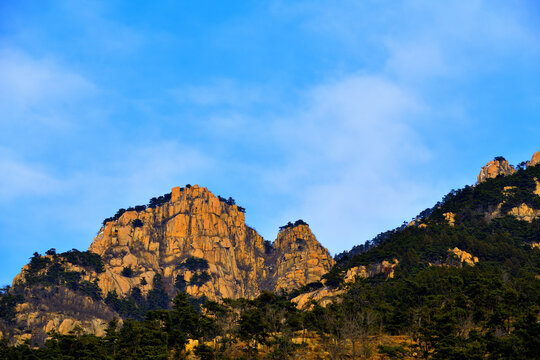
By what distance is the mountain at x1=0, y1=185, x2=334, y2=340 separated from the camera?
122500mm

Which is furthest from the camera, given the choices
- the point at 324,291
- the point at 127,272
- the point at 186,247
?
the point at 186,247

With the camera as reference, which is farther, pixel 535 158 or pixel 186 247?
pixel 186 247

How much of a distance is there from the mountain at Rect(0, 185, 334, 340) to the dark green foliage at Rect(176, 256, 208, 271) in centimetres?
32

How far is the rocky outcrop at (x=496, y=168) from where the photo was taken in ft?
546

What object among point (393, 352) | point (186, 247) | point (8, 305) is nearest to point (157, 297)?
point (186, 247)

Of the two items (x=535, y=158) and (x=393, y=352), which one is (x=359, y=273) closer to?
(x=393, y=352)

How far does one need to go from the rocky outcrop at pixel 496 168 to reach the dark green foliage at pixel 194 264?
97.1m

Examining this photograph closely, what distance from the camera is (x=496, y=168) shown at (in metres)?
167

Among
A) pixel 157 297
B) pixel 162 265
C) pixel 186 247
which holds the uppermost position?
pixel 186 247

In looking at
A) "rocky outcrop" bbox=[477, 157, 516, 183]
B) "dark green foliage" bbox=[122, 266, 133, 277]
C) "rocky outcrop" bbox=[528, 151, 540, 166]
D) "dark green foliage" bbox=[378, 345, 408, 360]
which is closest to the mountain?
"dark green foliage" bbox=[122, 266, 133, 277]

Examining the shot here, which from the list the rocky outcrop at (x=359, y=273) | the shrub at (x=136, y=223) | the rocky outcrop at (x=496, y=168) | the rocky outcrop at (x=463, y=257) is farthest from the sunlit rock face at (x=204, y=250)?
the rocky outcrop at (x=463, y=257)

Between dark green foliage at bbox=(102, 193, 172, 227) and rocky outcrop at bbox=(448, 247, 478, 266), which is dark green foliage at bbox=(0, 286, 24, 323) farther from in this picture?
rocky outcrop at bbox=(448, 247, 478, 266)

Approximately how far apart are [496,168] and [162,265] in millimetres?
117555

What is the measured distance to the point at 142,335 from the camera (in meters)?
47.9
